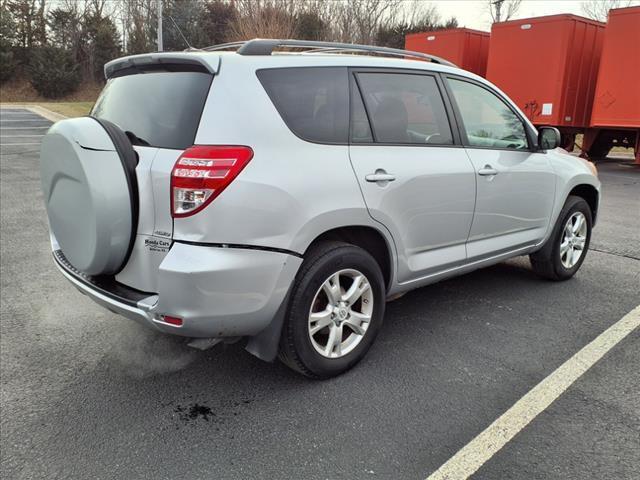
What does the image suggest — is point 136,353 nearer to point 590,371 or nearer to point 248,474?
point 248,474

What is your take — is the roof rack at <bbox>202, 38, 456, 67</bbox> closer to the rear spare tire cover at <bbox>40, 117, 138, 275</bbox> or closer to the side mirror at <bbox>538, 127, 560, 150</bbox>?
the rear spare tire cover at <bbox>40, 117, 138, 275</bbox>

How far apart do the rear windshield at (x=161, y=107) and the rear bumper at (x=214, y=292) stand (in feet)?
1.84

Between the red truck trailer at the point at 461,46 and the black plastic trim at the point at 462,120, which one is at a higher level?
the red truck trailer at the point at 461,46

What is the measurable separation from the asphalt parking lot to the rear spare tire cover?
770 mm

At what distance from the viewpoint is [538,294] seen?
4.51 metres

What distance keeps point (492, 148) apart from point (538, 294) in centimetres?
135

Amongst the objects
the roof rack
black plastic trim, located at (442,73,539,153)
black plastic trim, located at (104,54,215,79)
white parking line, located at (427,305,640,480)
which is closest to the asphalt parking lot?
white parking line, located at (427,305,640,480)

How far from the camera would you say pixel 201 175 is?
8.20ft

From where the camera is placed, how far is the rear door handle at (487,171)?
3.75 m

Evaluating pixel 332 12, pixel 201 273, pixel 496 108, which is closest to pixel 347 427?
pixel 201 273

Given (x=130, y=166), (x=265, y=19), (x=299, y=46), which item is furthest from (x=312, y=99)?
(x=265, y=19)

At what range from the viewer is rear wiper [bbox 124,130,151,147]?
2.78 meters

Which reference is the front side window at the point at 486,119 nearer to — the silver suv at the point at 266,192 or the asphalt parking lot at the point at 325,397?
the silver suv at the point at 266,192

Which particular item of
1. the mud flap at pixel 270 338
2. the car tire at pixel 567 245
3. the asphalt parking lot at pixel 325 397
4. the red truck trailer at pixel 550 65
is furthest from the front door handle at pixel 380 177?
the red truck trailer at pixel 550 65
